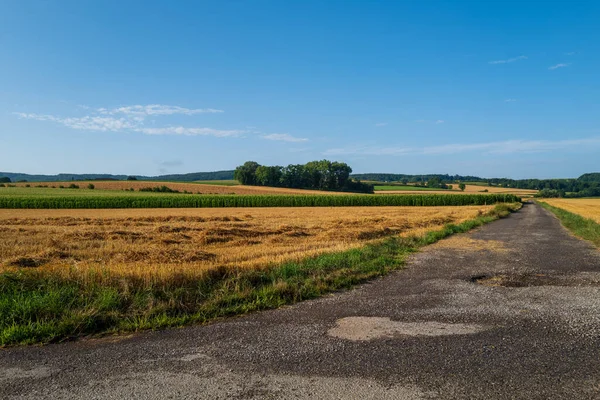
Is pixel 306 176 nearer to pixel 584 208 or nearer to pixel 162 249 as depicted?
pixel 584 208

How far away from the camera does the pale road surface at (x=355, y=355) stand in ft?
16.3

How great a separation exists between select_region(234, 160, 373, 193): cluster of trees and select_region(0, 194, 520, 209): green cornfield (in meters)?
46.4

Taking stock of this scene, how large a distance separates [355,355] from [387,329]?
51.9 inches

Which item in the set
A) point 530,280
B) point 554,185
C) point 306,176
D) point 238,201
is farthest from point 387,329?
point 554,185

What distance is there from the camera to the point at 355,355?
19.6 ft

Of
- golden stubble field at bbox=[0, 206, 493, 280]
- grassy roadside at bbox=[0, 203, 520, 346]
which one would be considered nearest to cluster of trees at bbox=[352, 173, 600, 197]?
golden stubble field at bbox=[0, 206, 493, 280]

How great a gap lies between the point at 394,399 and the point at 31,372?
457cm

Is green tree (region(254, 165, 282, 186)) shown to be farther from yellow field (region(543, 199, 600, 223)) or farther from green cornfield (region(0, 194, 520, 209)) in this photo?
yellow field (region(543, 199, 600, 223))

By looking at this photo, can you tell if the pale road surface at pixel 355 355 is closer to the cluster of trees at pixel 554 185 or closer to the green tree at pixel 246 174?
the green tree at pixel 246 174

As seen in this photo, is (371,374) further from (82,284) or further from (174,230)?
(174,230)

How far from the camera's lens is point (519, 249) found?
17656 millimetres

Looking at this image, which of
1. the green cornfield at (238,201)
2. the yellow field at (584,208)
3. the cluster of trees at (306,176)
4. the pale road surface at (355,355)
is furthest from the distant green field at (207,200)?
the pale road surface at (355,355)

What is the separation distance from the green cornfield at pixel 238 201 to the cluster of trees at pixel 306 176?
46377 millimetres

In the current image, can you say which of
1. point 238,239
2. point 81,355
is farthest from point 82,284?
point 238,239
